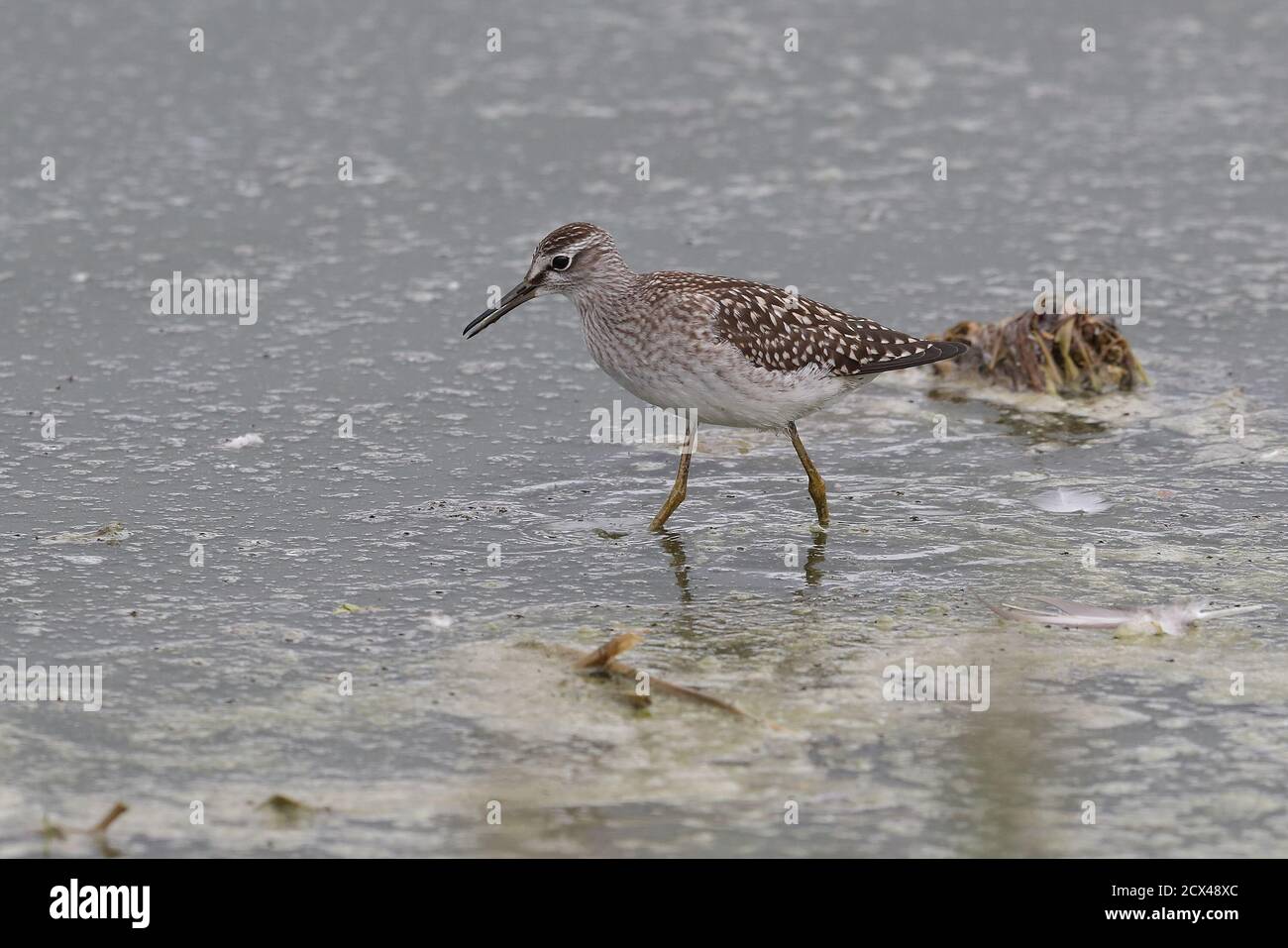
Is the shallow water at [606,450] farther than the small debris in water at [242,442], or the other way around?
the small debris in water at [242,442]

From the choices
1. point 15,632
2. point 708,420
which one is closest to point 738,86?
point 708,420

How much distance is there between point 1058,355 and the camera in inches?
398

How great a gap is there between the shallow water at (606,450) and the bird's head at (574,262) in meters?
0.91

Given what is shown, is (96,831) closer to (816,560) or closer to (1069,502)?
(816,560)

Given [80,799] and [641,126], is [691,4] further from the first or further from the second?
[80,799]

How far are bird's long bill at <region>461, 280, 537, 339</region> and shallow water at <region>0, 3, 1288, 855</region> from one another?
2.18 ft

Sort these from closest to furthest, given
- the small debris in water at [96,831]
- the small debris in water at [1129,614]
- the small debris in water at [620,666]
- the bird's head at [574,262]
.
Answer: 1. the small debris in water at [96,831]
2. the small debris in water at [620,666]
3. the small debris in water at [1129,614]
4. the bird's head at [574,262]

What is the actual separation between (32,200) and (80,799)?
7.04 metres

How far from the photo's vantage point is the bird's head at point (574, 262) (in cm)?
875

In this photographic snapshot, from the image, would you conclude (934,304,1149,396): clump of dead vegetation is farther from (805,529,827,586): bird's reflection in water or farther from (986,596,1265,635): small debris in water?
(986,596,1265,635): small debris in water

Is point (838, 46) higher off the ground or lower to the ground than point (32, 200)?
higher

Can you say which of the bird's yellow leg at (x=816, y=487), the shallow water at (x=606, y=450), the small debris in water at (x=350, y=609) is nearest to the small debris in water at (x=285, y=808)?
the shallow water at (x=606, y=450)

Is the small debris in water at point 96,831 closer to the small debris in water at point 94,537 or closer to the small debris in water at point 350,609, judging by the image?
the small debris in water at point 350,609
